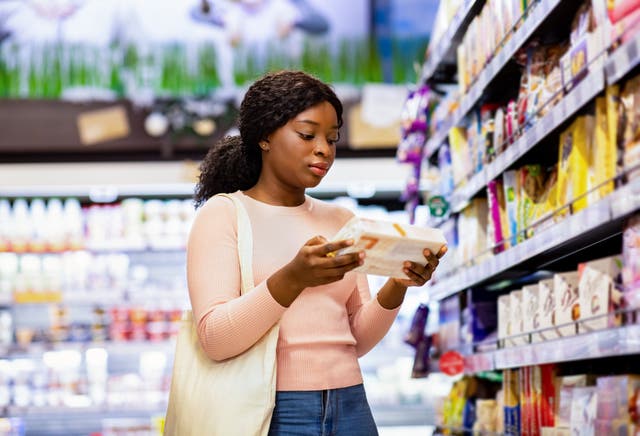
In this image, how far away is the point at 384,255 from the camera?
1862 millimetres

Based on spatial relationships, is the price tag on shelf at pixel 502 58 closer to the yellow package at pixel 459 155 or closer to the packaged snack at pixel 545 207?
the packaged snack at pixel 545 207

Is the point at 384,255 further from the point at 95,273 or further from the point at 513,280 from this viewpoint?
the point at 95,273

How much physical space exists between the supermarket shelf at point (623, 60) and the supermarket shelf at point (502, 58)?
1.26 feet

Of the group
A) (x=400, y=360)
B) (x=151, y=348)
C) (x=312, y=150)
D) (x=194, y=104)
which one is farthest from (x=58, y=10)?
(x=312, y=150)

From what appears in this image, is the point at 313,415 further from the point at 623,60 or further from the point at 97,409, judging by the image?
the point at 97,409

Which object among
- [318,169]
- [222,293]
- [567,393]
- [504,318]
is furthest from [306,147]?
[504,318]

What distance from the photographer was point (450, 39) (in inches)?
132

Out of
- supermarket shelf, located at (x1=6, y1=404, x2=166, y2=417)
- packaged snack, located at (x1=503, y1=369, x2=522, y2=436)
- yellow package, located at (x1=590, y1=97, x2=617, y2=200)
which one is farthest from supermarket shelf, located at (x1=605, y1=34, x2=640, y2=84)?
supermarket shelf, located at (x1=6, y1=404, x2=166, y2=417)

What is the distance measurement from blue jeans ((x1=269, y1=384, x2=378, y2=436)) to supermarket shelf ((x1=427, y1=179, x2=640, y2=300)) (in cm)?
59

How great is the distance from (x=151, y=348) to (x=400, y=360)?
1536 millimetres

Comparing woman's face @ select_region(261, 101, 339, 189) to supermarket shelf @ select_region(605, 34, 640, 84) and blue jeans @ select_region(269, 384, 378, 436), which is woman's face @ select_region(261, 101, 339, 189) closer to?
blue jeans @ select_region(269, 384, 378, 436)

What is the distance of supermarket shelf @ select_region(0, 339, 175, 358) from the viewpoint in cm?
575

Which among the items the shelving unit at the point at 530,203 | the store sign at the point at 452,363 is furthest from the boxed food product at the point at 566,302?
the store sign at the point at 452,363

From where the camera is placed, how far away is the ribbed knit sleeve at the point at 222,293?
1915 millimetres
